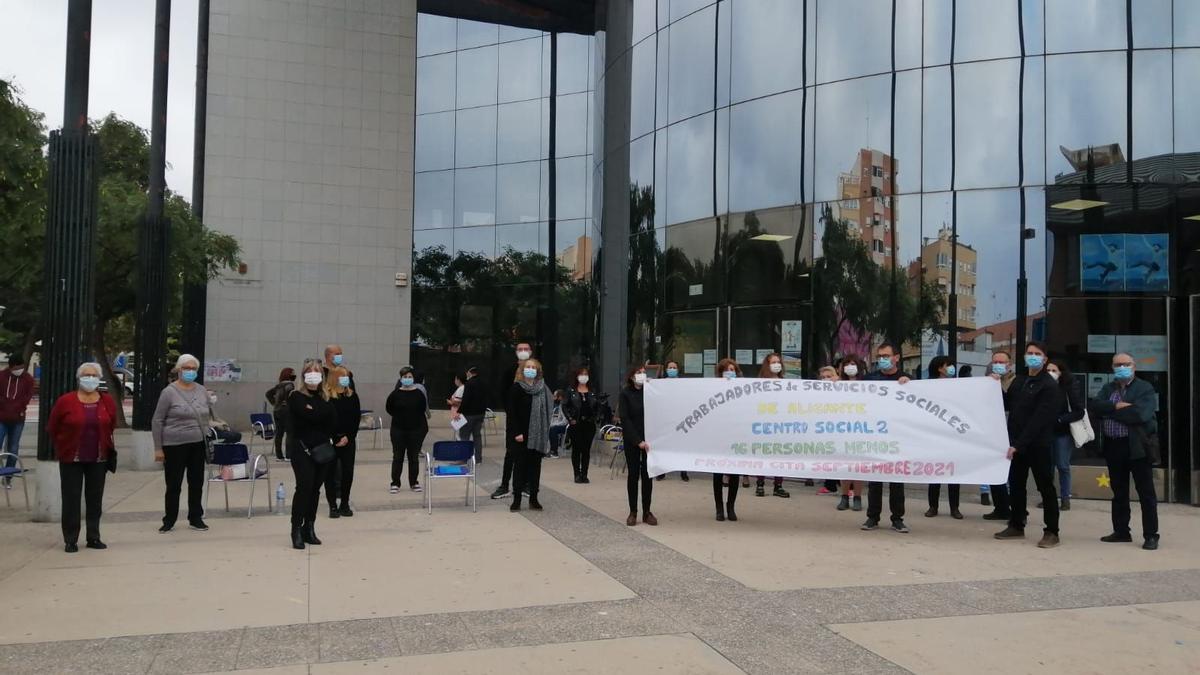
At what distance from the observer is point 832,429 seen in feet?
33.2

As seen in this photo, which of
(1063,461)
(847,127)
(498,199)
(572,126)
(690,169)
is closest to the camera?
(1063,461)

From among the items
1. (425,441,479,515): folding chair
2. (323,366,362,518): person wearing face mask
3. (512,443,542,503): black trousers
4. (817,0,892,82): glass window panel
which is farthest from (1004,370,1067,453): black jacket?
(323,366,362,518): person wearing face mask

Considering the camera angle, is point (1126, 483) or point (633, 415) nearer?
point (1126, 483)

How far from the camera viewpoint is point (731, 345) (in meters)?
16.3

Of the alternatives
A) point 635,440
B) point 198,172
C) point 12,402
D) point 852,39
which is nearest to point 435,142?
point 198,172

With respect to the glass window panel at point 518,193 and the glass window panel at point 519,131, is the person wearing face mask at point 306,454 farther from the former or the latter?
the glass window panel at point 519,131

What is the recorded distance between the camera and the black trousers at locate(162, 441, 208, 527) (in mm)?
9641

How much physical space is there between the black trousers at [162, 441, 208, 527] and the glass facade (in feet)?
61.2

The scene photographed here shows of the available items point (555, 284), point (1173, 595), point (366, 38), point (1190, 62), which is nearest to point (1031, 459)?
point (1173, 595)

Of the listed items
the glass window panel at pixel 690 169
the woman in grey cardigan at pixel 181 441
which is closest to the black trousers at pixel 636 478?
the woman in grey cardigan at pixel 181 441

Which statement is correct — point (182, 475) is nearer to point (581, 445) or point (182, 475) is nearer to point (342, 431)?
point (342, 431)

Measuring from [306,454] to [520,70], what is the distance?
72.1 feet

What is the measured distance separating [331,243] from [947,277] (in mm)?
19204

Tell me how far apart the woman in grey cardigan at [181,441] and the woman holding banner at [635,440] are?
14.9ft
